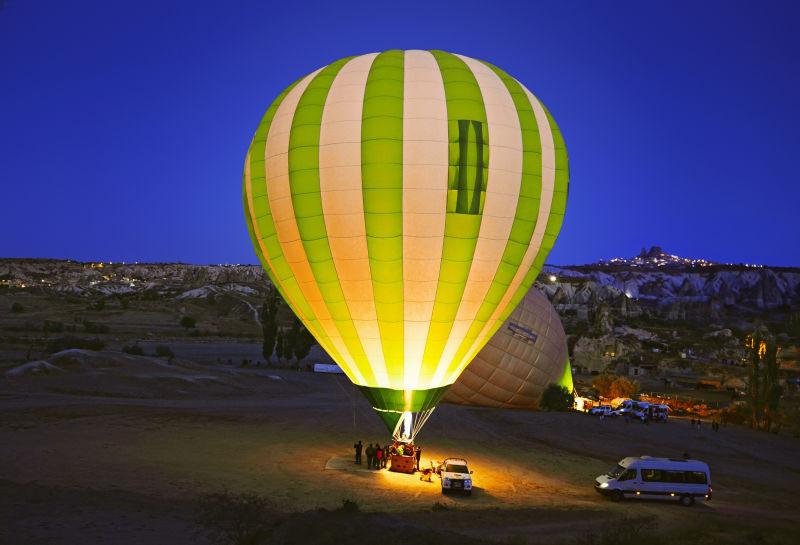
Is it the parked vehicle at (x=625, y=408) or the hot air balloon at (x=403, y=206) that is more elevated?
the hot air balloon at (x=403, y=206)

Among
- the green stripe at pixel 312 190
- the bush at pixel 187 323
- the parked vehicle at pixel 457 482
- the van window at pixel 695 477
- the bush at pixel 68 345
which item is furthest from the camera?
the bush at pixel 187 323

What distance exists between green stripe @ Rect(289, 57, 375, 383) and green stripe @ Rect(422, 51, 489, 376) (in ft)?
7.02

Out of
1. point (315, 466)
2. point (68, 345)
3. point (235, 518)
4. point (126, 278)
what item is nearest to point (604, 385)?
point (315, 466)

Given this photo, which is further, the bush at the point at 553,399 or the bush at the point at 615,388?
the bush at the point at 615,388

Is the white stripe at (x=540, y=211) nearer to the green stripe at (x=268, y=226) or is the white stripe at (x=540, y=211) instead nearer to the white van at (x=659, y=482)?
the green stripe at (x=268, y=226)

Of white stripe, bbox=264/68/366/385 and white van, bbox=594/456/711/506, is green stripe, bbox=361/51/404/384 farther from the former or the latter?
white van, bbox=594/456/711/506

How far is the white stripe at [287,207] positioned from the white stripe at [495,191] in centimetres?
331

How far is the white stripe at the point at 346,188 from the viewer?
14.6m

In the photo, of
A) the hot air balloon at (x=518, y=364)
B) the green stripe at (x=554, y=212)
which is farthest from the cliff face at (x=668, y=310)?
the green stripe at (x=554, y=212)

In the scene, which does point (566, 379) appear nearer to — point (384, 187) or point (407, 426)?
point (407, 426)

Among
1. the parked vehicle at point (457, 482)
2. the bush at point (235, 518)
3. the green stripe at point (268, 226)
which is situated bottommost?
the bush at point (235, 518)

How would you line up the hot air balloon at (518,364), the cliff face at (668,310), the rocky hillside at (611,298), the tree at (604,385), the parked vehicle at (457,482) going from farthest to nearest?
the rocky hillside at (611,298), the cliff face at (668,310), the tree at (604,385), the hot air balloon at (518,364), the parked vehicle at (457,482)

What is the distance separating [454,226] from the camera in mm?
14844

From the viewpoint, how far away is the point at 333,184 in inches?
578
